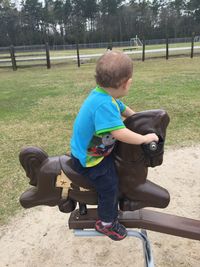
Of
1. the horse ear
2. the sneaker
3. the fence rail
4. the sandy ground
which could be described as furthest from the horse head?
the fence rail

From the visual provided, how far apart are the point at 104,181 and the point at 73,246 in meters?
1.30

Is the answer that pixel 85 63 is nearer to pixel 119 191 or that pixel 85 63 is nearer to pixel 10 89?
pixel 10 89

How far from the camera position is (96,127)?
1654 millimetres

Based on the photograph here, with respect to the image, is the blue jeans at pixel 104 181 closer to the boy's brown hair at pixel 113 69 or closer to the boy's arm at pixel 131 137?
the boy's arm at pixel 131 137

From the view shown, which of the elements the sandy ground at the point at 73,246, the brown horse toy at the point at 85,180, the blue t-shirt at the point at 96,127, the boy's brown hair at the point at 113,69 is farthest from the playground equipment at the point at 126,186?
the sandy ground at the point at 73,246

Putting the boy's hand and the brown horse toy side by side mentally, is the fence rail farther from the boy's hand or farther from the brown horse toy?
the boy's hand

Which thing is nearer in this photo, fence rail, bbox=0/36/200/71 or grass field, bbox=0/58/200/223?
grass field, bbox=0/58/200/223

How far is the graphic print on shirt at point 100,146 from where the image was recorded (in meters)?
1.72

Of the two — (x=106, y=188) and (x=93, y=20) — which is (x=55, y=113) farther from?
(x=93, y=20)

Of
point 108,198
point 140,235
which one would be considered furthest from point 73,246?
point 108,198

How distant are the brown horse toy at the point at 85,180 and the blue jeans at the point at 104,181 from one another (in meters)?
0.04

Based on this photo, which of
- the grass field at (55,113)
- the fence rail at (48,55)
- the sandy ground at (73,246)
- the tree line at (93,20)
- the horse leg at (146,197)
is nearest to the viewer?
the horse leg at (146,197)

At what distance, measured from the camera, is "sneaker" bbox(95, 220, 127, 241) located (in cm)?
196

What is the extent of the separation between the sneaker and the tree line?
167ft
